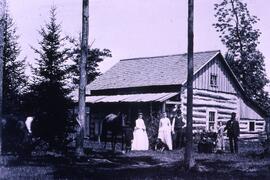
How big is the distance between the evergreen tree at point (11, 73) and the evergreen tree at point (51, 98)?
3.52 m

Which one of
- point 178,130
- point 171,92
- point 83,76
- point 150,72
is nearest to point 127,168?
point 83,76

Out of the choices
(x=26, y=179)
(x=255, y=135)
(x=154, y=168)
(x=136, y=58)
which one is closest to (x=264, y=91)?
(x=255, y=135)

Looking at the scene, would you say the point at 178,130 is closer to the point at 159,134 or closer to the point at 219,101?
the point at 159,134

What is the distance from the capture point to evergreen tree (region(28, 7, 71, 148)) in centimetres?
1926

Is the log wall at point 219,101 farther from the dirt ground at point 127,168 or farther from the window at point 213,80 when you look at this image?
the dirt ground at point 127,168

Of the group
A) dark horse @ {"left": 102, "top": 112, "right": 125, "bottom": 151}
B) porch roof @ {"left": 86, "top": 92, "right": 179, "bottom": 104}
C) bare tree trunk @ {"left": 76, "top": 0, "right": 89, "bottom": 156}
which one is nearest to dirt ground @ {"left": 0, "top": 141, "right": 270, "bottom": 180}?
bare tree trunk @ {"left": 76, "top": 0, "right": 89, "bottom": 156}

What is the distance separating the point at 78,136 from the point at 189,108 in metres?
4.25

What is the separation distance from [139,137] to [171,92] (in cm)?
795

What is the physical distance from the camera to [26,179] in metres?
11.8

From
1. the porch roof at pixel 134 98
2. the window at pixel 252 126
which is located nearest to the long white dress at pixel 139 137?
the porch roof at pixel 134 98

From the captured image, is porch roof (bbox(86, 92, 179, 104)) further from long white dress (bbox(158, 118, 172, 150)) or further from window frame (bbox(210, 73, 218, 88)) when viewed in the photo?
window frame (bbox(210, 73, 218, 88))

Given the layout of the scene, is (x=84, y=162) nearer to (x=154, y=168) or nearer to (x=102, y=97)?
(x=154, y=168)

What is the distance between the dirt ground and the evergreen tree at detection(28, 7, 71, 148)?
5.75 feet

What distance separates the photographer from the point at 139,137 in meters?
24.0
